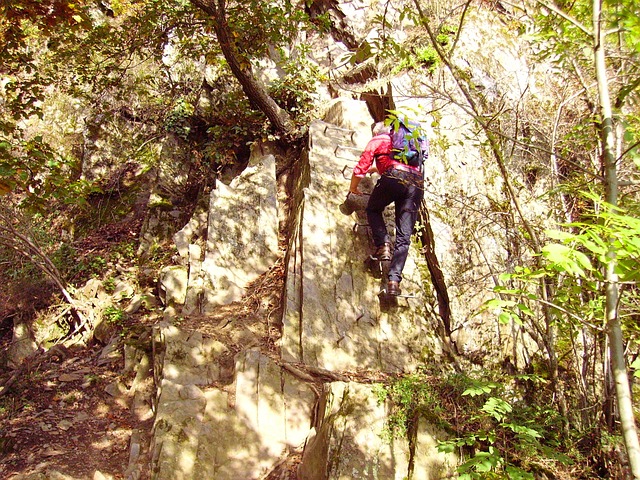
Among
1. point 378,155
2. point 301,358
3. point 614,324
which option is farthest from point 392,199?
point 614,324

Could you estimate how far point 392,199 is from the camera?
6.18 meters

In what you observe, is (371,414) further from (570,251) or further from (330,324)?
(570,251)

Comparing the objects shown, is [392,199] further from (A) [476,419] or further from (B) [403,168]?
(A) [476,419]

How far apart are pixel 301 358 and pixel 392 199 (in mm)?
2430

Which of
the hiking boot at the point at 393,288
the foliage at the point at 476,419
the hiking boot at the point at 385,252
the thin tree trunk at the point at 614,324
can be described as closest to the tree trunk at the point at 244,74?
the hiking boot at the point at 385,252

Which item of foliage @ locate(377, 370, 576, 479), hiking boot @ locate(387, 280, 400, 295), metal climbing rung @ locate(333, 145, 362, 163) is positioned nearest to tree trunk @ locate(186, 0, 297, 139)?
metal climbing rung @ locate(333, 145, 362, 163)

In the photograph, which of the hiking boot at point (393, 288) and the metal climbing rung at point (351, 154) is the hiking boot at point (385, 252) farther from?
the metal climbing rung at point (351, 154)

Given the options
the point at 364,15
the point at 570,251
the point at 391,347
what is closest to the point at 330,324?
the point at 391,347

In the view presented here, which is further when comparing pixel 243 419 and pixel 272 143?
pixel 272 143

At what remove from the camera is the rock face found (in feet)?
14.7

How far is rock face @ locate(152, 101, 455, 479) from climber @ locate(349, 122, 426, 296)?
1.59 feet

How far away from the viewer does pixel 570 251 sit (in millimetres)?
1949

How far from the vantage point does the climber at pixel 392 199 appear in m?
5.91

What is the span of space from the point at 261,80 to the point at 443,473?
865cm
